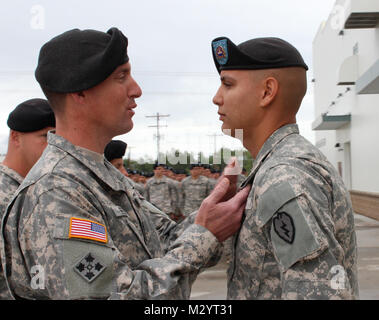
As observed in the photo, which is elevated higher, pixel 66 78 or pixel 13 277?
pixel 66 78

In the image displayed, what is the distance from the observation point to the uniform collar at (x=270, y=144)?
6.75 feet

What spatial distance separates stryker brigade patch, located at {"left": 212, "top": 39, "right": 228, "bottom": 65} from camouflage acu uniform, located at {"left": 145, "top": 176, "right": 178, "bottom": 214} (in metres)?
10.4

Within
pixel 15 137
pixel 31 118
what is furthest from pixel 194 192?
pixel 31 118

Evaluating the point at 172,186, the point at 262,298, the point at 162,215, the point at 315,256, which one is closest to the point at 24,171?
the point at 162,215

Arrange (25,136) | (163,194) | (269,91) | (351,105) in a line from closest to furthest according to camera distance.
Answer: (269,91) < (25,136) < (163,194) < (351,105)

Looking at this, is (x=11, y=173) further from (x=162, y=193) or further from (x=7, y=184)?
(x=162, y=193)

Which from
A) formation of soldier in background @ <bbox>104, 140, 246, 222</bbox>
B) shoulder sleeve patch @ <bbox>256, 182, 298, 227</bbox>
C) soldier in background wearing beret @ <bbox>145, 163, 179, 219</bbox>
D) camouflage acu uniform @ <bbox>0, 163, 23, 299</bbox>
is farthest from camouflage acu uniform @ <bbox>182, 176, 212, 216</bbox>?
shoulder sleeve patch @ <bbox>256, 182, 298, 227</bbox>

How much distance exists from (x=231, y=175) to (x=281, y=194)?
17.7 inches

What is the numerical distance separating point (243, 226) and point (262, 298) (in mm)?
301

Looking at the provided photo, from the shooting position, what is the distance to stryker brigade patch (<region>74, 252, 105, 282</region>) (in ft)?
5.34

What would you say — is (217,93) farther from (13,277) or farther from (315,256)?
(13,277)

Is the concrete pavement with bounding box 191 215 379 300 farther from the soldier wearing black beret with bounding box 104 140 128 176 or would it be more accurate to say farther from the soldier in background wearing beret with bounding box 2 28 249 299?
the soldier in background wearing beret with bounding box 2 28 249 299

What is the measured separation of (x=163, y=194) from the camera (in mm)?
12641

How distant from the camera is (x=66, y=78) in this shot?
1.90 m
